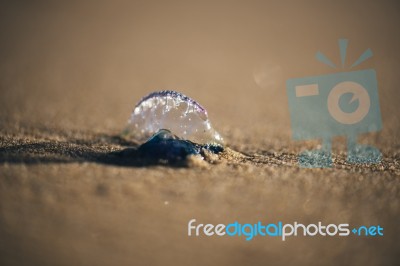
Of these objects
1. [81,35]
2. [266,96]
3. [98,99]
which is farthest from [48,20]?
[266,96]

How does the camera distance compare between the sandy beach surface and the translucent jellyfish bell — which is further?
the translucent jellyfish bell

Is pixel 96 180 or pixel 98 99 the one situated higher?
pixel 98 99

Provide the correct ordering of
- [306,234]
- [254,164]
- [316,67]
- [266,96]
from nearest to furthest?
[306,234] → [254,164] → [266,96] → [316,67]

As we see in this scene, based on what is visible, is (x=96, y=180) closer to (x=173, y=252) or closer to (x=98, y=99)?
(x=173, y=252)

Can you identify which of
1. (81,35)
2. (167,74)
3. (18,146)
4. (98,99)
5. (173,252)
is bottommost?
(173,252)

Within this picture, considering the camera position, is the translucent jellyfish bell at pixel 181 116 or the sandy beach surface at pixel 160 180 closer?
the sandy beach surface at pixel 160 180

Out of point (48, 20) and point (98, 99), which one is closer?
point (98, 99)

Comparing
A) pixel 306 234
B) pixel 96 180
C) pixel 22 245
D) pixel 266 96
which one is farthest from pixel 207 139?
pixel 266 96

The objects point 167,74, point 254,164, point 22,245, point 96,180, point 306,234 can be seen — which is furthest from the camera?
point 167,74

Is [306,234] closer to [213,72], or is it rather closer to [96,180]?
[96,180]
